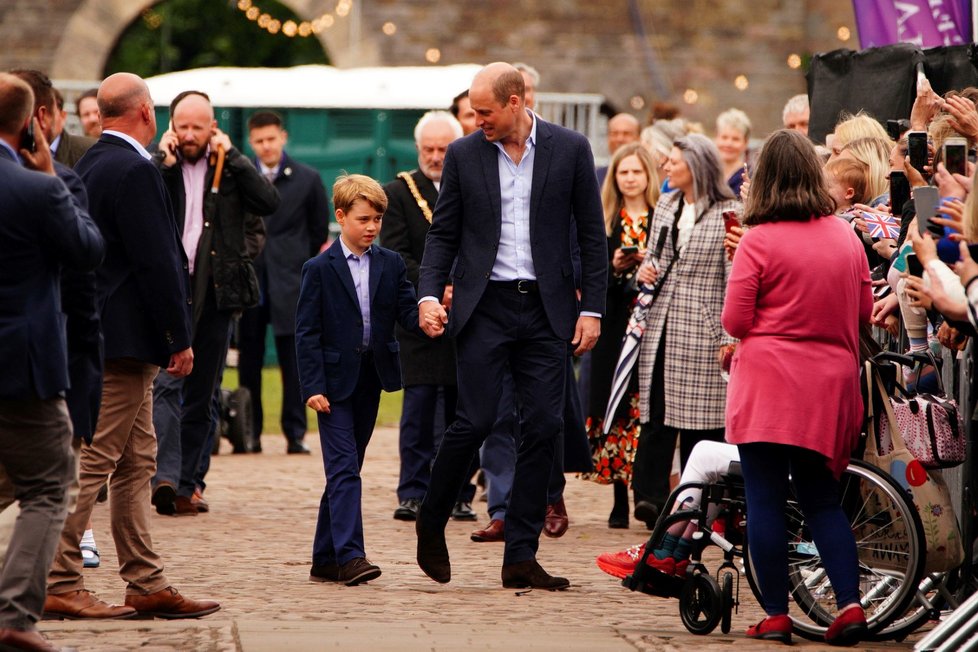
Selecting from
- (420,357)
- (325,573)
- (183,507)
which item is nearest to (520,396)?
(325,573)

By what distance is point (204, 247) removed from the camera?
991 centimetres

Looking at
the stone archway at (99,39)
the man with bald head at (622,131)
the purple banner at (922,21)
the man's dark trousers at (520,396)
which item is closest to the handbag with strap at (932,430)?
the man's dark trousers at (520,396)

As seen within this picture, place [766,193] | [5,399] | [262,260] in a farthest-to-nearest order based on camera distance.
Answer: [262,260], [766,193], [5,399]

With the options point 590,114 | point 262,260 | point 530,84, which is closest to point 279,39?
point 590,114

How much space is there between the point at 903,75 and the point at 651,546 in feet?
12.2

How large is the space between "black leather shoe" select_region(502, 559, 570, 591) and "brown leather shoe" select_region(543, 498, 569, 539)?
5.65 feet

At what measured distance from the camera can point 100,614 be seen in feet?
21.3

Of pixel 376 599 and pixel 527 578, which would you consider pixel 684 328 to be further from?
pixel 376 599

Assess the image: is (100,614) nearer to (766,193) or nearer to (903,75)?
(766,193)

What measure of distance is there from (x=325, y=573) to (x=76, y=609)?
4.34 feet

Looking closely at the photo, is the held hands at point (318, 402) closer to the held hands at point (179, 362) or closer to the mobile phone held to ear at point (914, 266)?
the held hands at point (179, 362)

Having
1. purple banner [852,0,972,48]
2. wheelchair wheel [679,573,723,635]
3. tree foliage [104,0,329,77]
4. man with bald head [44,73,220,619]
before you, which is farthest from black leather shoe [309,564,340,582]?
tree foliage [104,0,329,77]

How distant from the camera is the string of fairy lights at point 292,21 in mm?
26891

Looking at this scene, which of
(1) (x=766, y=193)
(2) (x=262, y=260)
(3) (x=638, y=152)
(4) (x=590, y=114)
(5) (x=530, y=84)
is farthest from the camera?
(4) (x=590, y=114)
